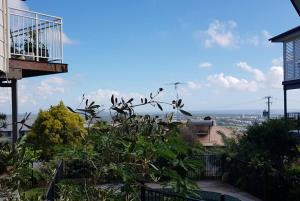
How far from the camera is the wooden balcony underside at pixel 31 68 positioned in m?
10.8

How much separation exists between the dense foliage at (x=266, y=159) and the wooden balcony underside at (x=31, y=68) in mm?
5416

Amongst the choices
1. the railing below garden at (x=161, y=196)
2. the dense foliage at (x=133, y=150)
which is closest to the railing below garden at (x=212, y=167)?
the railing below garden at (x=161, y=196)

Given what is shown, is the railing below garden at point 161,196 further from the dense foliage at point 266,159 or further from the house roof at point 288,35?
the house roof at point 288,35

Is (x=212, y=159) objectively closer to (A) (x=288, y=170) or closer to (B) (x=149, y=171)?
(A) (x=288, y=170)

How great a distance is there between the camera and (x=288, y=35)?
2509 cm

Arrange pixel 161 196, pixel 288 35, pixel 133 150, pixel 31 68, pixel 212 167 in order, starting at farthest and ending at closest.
A: pixel 288 35
pixel 212 167
pixel 31 68
pixel 161 196
pixel 133 150

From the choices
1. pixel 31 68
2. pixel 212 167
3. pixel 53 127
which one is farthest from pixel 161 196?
pixel 212 167

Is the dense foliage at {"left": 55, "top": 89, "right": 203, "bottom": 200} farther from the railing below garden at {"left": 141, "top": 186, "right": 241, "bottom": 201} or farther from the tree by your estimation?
the tree

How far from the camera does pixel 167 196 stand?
5.29m

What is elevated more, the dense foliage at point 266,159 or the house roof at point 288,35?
the house roof at point 288,35

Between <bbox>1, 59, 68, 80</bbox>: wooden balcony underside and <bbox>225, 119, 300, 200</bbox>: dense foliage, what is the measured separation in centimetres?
542

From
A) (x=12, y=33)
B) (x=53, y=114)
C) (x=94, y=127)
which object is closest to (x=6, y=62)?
(x=12, y=33)

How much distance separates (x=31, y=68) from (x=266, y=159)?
20.6 feet

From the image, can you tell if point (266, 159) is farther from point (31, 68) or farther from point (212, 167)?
point (31, 68)
